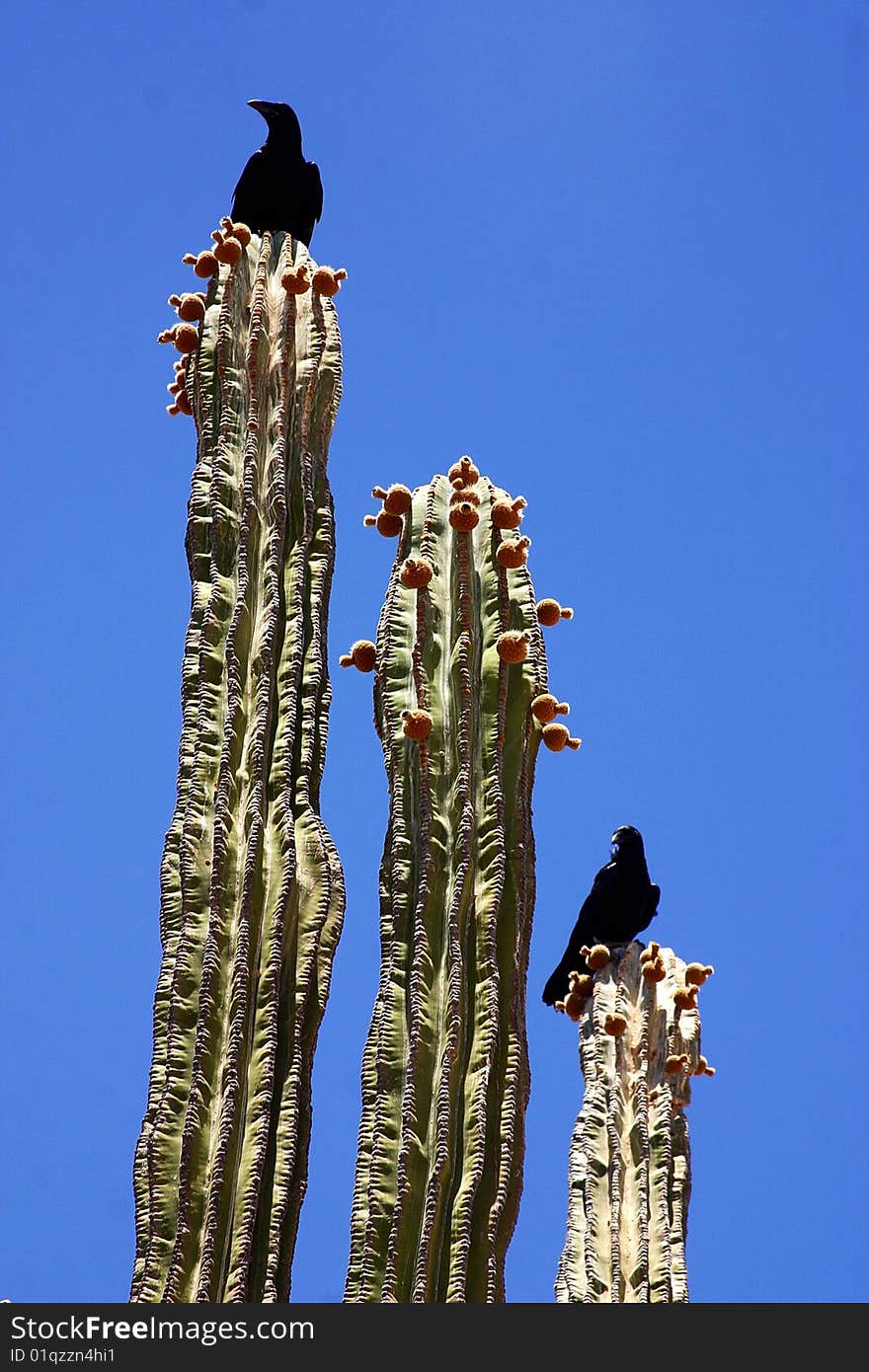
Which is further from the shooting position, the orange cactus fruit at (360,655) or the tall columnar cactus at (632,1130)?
the tall columnar cactus at (632,1130)

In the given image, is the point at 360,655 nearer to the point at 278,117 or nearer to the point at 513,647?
the point at 513,647

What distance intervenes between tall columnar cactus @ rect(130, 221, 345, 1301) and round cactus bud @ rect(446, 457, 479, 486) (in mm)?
379

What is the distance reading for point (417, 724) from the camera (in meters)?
5.45

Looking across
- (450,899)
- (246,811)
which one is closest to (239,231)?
(246,811)

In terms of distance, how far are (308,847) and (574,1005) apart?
2465mm

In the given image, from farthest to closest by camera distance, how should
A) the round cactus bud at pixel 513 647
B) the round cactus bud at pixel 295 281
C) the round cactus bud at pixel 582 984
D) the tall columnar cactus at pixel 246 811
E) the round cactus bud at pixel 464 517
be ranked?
the round cactus bud at pixel 582 984 → the round cactus bud at pixel 295 281 → the round cactus bud at pixel 464 517 → the round cactus bud at pixel 513 647 → the tall columnar cactus at pixel 246 811

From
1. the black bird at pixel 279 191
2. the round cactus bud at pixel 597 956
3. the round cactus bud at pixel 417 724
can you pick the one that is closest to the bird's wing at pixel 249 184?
the black bird at pixel 279 191

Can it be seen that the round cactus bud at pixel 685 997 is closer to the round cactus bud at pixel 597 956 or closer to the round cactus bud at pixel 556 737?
the round cactus bud at pixel 597 956

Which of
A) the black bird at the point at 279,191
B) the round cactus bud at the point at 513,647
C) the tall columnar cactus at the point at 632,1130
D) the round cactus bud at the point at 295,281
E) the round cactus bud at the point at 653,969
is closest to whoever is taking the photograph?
the round cactus bud at the point at 513,647

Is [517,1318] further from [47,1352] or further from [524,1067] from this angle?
[524,1067]

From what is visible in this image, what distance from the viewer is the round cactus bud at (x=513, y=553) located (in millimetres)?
5750

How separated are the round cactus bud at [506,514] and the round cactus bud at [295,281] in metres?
0.92

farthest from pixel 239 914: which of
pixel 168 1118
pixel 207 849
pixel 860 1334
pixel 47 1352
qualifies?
pixel 860 1334

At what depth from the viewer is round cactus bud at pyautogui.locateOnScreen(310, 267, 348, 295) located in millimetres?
6070
